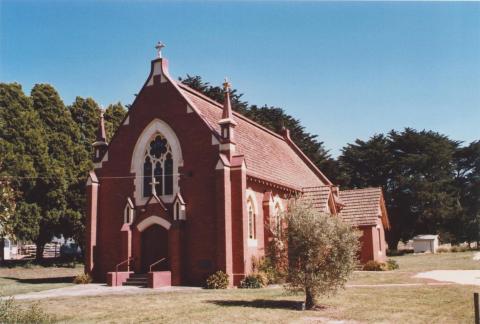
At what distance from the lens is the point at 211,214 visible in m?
25.0

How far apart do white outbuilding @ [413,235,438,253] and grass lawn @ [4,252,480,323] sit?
157 feet

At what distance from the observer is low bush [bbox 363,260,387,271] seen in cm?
3465

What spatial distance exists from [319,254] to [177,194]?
11263mm

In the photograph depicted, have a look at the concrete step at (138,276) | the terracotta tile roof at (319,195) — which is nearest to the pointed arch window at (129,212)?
the concrete step at (138,276)

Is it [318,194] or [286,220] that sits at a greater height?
[318,194]

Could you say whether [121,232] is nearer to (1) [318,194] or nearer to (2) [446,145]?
(1) [318,194]

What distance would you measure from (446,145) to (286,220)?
213 ft

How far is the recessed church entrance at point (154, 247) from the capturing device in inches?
1019

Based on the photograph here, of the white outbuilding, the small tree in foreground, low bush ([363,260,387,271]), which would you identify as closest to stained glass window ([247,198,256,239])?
the small tree in foreground

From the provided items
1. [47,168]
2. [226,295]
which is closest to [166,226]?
[226,295]

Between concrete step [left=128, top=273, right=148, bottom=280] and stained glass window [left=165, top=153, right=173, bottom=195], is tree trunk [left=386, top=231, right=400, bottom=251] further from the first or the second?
concrete step [left=128, top=273, right=148, bottom=280]

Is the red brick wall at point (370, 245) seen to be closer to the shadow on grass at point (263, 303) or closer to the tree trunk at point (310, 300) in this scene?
the shadow on grass at point (263, 303)

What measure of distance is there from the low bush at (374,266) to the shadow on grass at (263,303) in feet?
62.9

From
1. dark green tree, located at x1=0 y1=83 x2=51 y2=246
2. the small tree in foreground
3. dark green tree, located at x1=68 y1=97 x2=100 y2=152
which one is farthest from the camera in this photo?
dark green tree, located at x1=68 y1=97 x2=100 y2=152
